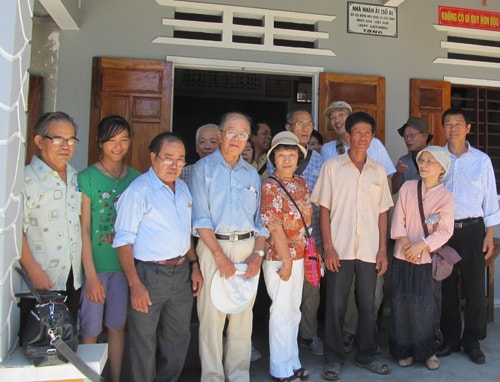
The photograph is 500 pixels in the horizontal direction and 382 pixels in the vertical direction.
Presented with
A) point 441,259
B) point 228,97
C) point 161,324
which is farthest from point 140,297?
point 228,97

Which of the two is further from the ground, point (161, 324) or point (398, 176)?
point (398, 176)

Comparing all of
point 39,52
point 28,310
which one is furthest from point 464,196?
point 39,52

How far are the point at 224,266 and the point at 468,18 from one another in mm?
3945

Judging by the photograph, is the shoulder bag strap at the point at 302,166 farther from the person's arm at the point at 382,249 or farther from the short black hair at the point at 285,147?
the person's arm at the point at 382,249

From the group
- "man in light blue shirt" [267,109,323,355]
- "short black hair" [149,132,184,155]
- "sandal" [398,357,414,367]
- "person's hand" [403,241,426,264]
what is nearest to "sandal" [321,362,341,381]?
"man in light blue shirt" [267,109,323,355]

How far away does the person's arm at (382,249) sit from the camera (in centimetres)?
294

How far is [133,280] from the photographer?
2287 millimetres

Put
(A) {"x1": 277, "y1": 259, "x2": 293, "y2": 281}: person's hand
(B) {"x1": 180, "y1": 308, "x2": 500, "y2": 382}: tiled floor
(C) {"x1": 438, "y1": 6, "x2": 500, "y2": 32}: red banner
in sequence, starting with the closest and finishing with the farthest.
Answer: (A) {"x1": 277, "y1": 259, "x2": 293, "y2": 281}: person's hand, (B) {"x1": 180, "y1": 308, "x2": 500, "y2": 382}: tiled floor, (C) {"x1": 438, "y1": 6, "x2": 500, "y2": 32}: red banner

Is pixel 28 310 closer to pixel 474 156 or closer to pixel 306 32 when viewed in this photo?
pixel 474 156

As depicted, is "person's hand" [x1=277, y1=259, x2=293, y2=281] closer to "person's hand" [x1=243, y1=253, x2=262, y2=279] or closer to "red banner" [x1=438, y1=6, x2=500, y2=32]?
"person's hand" [x1=243, y1=253, x2=262, y2=279]

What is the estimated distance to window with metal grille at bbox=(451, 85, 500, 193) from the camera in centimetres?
495

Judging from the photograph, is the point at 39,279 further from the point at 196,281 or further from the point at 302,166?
the point at 302,166

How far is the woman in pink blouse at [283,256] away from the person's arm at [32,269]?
1.22 metres

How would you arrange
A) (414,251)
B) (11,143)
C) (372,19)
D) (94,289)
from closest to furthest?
(11,143) → (94,289) → (414,251) → (372,19)
